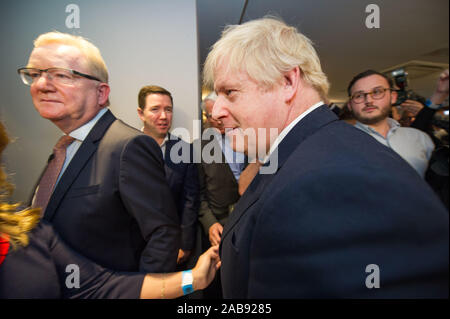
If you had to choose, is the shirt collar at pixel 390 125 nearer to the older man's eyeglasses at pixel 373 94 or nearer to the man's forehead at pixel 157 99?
the older man's eyeglasses at pixel 373 94

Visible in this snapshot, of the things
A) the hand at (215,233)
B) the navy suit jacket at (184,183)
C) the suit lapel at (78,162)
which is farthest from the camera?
the hand at (215,233)

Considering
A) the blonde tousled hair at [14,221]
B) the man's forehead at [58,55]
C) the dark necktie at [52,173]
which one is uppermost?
the man's forehead at [58,55]

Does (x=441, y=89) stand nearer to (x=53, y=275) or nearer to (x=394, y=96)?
(x=394, y=96)

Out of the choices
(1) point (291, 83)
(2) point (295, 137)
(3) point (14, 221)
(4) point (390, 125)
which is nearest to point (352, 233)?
(2) point (295, 137)

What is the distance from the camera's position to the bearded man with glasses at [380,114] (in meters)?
0.49

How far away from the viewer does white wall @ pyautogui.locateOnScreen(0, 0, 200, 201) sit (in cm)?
55

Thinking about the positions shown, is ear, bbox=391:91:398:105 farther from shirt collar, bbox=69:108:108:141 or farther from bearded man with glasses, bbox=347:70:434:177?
shirt collar, bbox=69:108:108:141

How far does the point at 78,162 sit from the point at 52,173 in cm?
10

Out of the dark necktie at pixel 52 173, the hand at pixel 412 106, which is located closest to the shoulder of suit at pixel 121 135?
the dark necktie at pixel 52 173

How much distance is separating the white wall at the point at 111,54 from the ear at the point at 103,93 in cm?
2

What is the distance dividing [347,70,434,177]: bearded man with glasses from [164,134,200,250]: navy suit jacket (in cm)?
50

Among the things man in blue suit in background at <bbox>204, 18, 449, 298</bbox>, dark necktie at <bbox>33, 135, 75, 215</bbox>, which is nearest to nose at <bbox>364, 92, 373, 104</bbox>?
man in blue suit in background at <bbox>204, 18, 449, 298</bbox>

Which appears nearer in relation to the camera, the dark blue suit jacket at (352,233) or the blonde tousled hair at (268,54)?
the dark blue suit jacket at (352,233)
